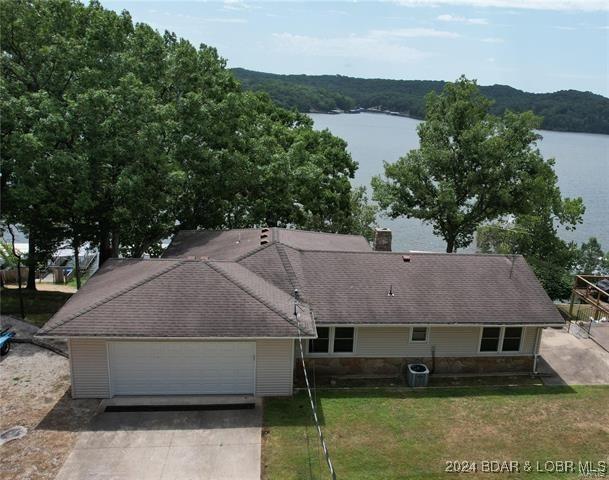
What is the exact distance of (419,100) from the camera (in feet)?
461

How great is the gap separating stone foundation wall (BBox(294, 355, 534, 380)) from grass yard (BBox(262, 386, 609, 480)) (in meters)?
1.00

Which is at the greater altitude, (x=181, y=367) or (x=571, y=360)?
(x=181, y=367)

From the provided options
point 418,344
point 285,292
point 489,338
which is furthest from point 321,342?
point 489,338

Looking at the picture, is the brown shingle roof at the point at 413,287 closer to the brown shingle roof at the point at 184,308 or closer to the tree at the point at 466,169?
the brown shingle roof at the point at 184,308

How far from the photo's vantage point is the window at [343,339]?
54.5 feet

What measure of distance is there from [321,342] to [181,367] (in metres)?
4.40

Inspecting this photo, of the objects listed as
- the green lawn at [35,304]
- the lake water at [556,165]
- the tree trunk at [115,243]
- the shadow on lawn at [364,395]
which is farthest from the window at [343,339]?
the lake water at [556,165]

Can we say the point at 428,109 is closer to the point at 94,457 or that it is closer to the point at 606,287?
the point at 606,287

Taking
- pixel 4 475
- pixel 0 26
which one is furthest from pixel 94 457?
pixel 0 26

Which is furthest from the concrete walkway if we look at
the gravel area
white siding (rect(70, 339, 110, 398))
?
the gravel area

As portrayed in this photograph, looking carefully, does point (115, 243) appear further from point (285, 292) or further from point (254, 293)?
point (254, 293)

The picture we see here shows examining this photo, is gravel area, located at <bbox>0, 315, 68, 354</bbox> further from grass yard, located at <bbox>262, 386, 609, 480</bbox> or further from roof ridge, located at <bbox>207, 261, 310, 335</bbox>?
grass yard, located at <bbox>262, 386, 609, 480</bbox>

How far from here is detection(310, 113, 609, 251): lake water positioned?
4769 centimetres

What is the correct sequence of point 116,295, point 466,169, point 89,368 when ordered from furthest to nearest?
point 466,169 < point 116,295 < point 89,368
